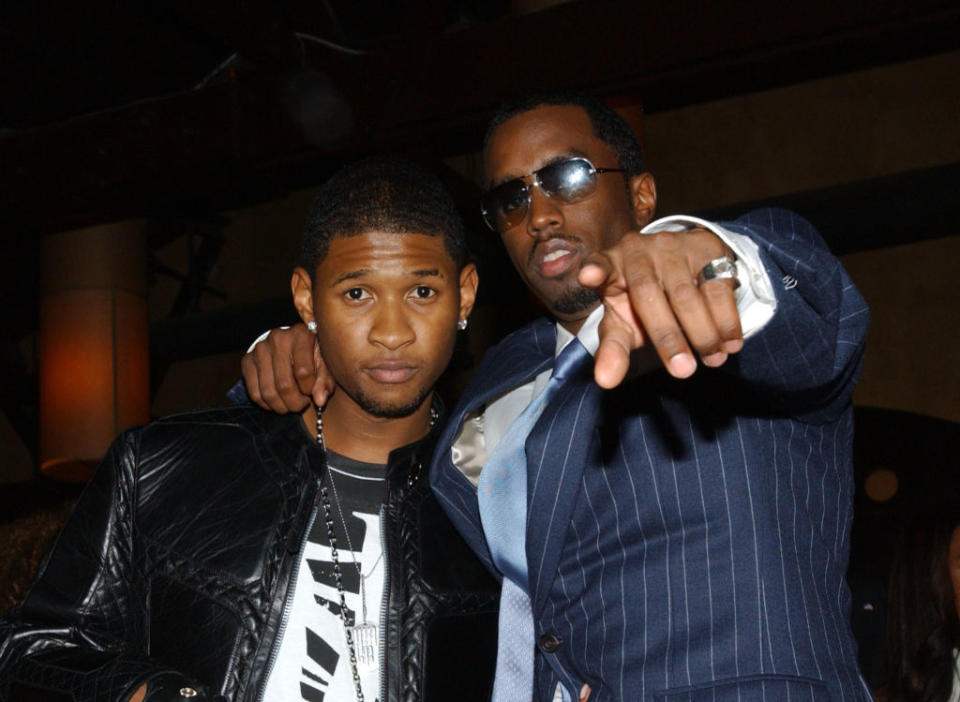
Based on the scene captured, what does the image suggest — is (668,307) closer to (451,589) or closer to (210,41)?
(451,589)

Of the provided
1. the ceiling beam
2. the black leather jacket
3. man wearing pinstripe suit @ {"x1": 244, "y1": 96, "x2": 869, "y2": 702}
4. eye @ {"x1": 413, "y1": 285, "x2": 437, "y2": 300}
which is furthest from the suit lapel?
the ceiling beam

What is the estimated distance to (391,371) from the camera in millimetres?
2057

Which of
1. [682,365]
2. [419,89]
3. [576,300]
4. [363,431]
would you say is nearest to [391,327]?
[363,431]

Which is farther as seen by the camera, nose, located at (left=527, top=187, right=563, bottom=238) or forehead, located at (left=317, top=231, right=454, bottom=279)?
nose, located at (left=527, top=187, right=563, bottom=238)

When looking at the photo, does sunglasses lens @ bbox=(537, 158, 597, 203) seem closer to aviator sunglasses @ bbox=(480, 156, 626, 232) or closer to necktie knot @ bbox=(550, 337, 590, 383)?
Result: aviator sunglasses @ bbox=(480, 156, 626, 232)

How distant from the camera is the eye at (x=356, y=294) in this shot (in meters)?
2.10

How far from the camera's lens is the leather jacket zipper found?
1870 millimetres

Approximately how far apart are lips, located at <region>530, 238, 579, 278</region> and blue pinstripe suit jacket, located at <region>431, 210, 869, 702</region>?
19.3 inches

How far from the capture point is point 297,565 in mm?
2012

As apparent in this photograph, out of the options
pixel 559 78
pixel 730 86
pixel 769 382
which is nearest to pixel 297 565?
pixel 769 382

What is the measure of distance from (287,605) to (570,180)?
3.50 feet

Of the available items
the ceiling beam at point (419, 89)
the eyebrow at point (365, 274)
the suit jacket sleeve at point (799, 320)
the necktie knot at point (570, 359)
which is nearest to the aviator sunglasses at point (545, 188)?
the eyebrow at point (365, 274)

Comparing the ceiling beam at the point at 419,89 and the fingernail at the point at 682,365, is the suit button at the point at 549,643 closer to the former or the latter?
the fingernail at the point at 682,365

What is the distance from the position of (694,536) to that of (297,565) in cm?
82
